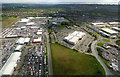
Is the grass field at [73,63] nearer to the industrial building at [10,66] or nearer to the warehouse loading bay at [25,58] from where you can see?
the warehouse loading bay at [25,58]

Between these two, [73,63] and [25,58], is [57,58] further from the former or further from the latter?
[25,58]

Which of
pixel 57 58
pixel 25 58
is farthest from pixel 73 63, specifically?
pixel 25 58

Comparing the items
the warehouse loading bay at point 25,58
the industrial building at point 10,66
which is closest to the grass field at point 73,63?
the warehouse loading bay at point 25,58

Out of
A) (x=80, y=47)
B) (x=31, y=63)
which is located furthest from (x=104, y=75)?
(x=31, y=63)

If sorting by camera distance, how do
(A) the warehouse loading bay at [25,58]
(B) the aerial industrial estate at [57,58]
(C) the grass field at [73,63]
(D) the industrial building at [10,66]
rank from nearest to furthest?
(D) the industrial building at [10,66] < (A) the warehouse loading bay at [25,58] < (C) the grass field at [73,63] < (B) the aerial industrial estate at [57,58]

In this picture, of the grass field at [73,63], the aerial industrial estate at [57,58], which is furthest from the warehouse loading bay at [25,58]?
the grass field at [73,63]

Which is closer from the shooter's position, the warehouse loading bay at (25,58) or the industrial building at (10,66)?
the industrial building at (10,66)

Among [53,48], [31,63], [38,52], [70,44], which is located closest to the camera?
[31,63]

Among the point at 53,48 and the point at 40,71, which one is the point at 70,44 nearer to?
the point at 53,48

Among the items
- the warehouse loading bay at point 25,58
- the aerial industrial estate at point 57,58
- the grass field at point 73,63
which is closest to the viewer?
the warehouse loading bay at point 25,58
